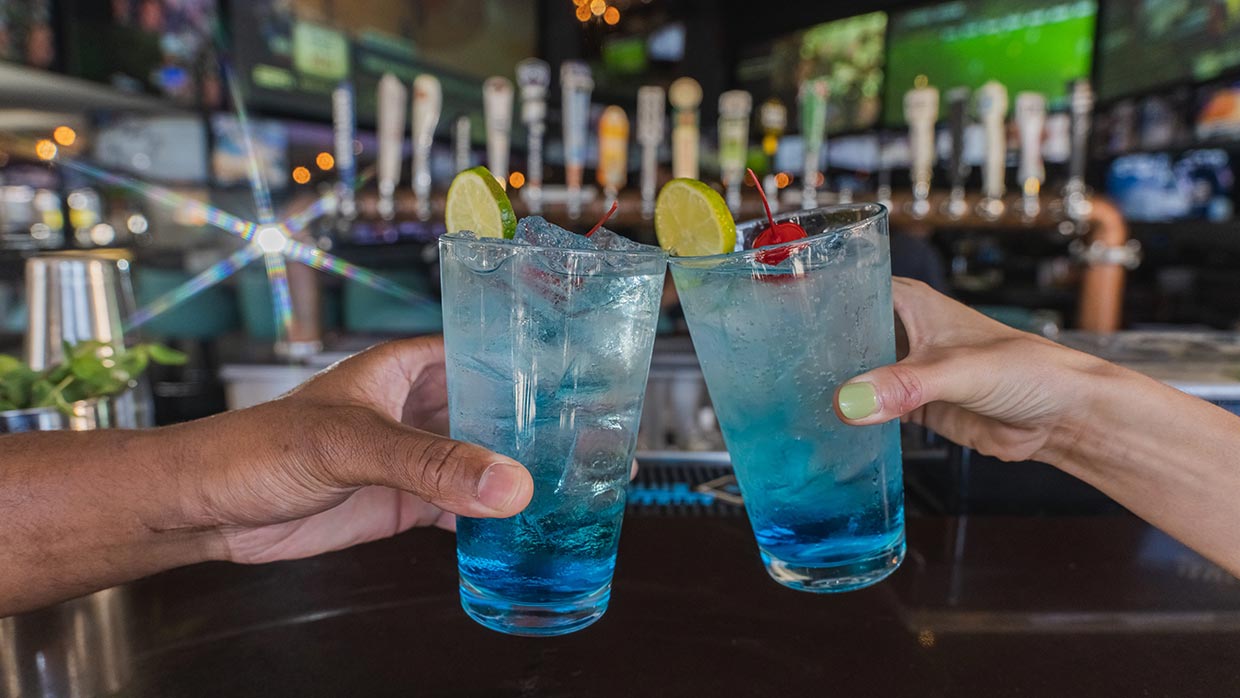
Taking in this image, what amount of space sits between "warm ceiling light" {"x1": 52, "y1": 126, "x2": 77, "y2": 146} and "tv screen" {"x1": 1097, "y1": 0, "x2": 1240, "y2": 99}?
6569mm

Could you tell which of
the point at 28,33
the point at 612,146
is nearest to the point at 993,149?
the point at 612,146

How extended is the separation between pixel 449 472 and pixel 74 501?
0.42 m

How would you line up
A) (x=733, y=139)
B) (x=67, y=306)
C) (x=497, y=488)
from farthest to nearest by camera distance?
(x=733, y=139) → (x=67, y=306) → (x=497, y=488)

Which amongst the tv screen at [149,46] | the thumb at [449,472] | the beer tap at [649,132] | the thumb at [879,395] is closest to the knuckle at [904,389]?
the thumb at [879,395]

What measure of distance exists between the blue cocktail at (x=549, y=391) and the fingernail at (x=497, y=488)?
2.0 inches

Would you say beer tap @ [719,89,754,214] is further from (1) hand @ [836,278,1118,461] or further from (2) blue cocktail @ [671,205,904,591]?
(2) blue cocktail @ [671,205,904,591]

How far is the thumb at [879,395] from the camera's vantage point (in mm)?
783

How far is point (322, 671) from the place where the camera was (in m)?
0.78

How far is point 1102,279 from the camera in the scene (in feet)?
9.39

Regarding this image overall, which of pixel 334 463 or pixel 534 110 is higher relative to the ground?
pixel 534 110

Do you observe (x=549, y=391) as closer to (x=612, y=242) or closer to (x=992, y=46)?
(x=612, y=242)

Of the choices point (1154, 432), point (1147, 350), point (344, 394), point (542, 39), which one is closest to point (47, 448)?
point (344, 394)

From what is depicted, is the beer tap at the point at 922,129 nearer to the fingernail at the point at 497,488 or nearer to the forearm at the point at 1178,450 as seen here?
the forearm at the point at 1178,450

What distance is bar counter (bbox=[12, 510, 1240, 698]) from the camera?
76 cm
